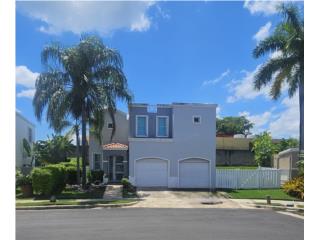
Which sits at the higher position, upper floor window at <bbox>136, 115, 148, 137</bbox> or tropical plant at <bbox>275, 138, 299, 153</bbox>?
upper floor window at <bbox>136, 115, 148, 137</bbox>

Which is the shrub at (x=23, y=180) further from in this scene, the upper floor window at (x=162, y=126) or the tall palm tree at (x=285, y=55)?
the tall palm tree at (x=285, y=55)

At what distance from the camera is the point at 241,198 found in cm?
2111

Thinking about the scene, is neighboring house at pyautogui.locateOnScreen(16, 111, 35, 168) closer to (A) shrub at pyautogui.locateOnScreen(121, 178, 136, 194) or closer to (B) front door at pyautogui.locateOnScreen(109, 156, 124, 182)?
(B) front door at pyautogui.locateOnScreen(109, 156, 124, 182)

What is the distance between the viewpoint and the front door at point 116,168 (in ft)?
93.5

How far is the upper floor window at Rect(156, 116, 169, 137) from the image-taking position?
26.5 metres

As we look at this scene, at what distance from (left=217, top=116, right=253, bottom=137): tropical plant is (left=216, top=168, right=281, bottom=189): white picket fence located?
5399cm

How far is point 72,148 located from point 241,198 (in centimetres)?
2220

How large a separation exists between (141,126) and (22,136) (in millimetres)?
11787

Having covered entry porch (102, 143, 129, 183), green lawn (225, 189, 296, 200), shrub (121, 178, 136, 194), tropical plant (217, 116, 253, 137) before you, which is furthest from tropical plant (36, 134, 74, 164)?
tropical plant (217, 116, 253, 137)

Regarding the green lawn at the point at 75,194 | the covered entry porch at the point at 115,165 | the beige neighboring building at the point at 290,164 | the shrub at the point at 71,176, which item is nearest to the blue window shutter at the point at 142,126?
the covered entry porch at the point at 115,165

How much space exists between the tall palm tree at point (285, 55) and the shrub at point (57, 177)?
44.4 feet

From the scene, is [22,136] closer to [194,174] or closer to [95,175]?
[95,175]

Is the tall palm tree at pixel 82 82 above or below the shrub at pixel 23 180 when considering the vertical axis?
above

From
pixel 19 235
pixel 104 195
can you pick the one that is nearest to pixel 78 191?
pixel 104 195
